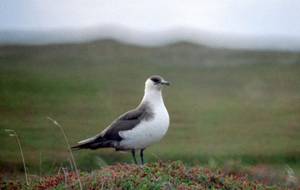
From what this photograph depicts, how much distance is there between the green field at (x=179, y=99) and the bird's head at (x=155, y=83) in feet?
0.70

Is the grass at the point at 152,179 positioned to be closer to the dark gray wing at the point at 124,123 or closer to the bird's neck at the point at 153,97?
the dark gray wing at the point at 124,123

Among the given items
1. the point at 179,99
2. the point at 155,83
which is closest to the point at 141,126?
the point at 155,83

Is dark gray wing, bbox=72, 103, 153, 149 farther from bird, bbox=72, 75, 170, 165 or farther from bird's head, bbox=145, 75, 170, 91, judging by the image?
bird's head, bbox=145, 75, 170, 91

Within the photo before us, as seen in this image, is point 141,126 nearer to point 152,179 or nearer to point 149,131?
point 149,131

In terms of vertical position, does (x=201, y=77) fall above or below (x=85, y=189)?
above

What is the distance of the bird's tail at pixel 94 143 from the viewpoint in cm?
495

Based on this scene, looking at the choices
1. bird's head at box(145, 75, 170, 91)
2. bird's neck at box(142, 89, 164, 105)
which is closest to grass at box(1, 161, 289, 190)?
bird's neck at box(142, 89, 164, 105)

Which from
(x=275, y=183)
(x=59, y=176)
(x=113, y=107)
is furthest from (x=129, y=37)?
(x=275, y=183)

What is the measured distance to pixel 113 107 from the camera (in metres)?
5.27

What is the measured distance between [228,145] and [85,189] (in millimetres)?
1319

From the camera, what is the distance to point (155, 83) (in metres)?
4.98

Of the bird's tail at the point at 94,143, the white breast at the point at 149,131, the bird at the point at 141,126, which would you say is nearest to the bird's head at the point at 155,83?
the bird at the point at 141,126

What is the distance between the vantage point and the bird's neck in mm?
4906

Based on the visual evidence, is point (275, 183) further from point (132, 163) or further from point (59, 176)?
point (59, 176)
